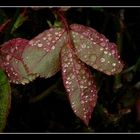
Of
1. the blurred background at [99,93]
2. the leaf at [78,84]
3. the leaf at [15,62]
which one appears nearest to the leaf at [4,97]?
the leaf at [15,62]

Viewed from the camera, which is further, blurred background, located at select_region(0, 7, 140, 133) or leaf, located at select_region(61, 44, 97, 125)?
blurred background, located at select_region(0, 7, 140, 133)

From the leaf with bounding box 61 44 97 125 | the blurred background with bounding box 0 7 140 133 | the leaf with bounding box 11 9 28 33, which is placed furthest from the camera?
the blurred background with bounding box 0 7 140 133

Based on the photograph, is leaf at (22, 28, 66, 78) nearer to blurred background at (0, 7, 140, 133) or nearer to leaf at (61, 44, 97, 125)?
leaf at (61, 44, 97, 125)

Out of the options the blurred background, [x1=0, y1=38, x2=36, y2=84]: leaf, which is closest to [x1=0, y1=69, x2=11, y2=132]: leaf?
[x1=0, y1=38, x2=36, y2=84]: leaf

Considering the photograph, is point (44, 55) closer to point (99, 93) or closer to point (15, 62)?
point (15, 62)

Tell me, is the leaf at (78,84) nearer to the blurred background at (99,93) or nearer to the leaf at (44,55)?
the leaf at (44,55)

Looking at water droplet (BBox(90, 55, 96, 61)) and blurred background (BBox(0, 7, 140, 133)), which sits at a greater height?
water droplet (BBox(90, 55, 96, 61))

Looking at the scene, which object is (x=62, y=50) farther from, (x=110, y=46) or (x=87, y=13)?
(x=87, y=13)

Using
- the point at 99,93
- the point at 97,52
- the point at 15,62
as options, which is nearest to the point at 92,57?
the point at 97,52

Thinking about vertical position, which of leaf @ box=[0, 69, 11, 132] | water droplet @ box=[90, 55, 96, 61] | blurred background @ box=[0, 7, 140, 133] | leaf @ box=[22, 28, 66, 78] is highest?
leaf @ box=[22, 28, 66, 78]
